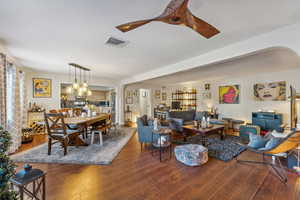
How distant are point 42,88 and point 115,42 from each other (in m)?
4.27

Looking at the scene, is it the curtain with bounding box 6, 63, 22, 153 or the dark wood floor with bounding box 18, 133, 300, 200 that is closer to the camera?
the dark wood floor with bounding box 18, 133, 300, 200

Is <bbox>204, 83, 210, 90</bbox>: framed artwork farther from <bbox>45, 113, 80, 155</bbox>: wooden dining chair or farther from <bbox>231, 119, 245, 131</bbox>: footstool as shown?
<bbox>45, 113, 80, 155</bbox>: wooden dining chair

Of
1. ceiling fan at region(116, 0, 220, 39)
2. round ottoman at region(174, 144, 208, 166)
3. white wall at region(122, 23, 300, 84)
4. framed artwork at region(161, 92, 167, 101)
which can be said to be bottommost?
round ottoman at region(174, 144, 208, 166)

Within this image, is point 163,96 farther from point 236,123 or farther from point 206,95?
point 236,123

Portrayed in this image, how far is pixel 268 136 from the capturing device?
8.90 feet

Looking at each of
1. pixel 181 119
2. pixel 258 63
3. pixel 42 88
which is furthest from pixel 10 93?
pixel 258 63

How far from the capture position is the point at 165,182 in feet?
6.67

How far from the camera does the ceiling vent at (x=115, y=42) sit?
2.29 metres

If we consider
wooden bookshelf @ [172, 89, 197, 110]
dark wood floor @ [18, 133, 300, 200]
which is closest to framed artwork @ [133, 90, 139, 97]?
wooden bookshelf @ [172, 89, 197, 110]

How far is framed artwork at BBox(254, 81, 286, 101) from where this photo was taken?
4.68m

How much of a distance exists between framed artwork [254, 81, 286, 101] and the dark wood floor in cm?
373

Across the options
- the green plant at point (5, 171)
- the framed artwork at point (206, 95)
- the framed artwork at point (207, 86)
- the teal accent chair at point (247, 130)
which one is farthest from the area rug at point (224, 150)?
the framed artwork at point (207, 86)

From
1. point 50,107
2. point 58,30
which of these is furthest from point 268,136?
point 50,107

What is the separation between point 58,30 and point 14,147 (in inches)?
123
